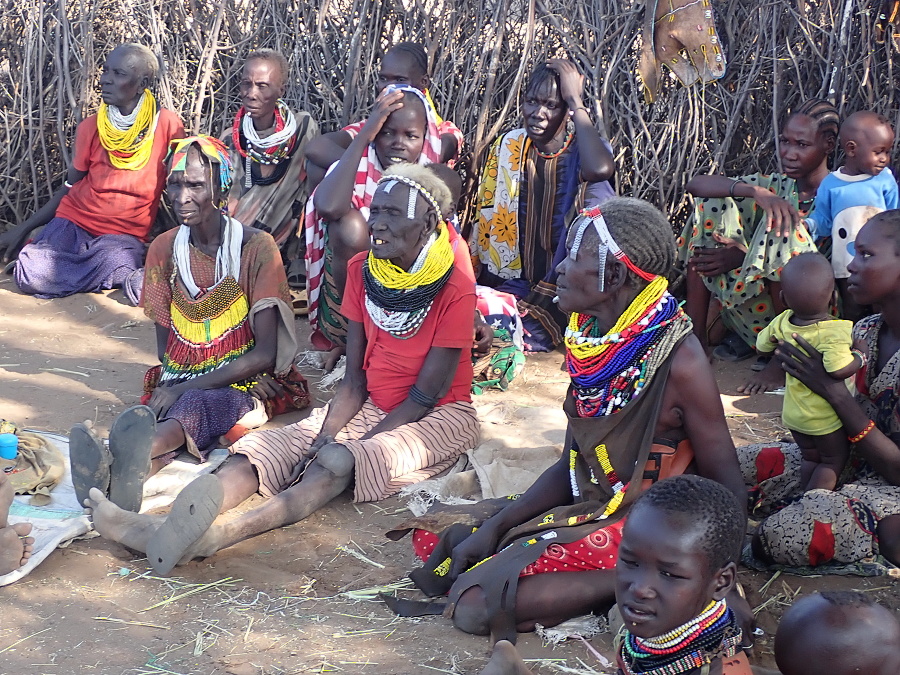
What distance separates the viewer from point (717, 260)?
5465mm

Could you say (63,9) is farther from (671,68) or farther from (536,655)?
(536,655)

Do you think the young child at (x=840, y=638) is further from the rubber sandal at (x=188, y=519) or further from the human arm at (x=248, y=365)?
the human arm at (x=248, y=365)

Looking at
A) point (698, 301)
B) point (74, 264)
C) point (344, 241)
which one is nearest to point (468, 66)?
point (344, 241)

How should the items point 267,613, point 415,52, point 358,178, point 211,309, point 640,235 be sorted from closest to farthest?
point 640,235, point 267,613, point 211,309, point 358,178, point 415,52

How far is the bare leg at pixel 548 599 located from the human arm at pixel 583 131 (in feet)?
9.92

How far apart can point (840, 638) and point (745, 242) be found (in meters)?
3.33

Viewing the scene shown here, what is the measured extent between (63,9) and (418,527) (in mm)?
5632

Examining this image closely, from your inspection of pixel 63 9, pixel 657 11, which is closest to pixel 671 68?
pixel 657 11

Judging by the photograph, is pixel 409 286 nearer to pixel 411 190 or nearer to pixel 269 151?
pixel 411 190

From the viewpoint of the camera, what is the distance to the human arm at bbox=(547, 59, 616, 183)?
5.66m

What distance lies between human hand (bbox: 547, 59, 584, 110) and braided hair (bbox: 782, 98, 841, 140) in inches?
46.0

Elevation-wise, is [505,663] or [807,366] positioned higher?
[807,366]

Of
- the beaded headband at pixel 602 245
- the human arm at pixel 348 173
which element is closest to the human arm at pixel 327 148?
the human arm at pixel 348 173

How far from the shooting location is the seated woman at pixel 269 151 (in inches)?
261
